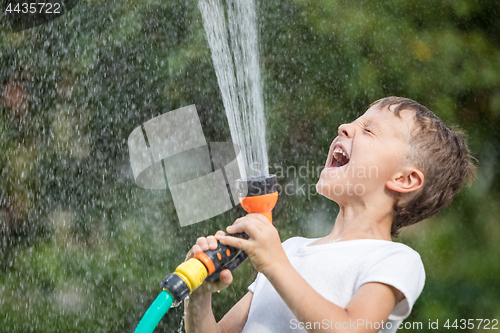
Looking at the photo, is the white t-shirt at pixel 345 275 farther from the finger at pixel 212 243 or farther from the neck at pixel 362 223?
the finger at pixel 212 243

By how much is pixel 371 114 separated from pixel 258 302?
0.51 metres

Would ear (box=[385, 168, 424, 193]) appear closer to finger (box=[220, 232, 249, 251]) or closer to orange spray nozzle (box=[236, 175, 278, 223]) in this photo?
orange spray nozzle (box=[236, 175, 278, 223])

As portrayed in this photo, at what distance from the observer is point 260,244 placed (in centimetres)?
88

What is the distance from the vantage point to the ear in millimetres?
1100

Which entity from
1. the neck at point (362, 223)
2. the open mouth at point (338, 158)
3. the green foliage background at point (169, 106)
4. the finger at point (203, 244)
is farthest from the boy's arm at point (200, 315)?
the green foliage background at point (169, 106)

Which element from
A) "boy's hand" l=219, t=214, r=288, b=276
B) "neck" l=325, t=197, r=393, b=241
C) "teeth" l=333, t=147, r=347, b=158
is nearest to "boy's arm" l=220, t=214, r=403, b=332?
"boy's hand" l=219, t=214, r=288, b=276

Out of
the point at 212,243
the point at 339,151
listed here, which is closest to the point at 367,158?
the point at 339,151

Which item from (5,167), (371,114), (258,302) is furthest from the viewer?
(5,167)

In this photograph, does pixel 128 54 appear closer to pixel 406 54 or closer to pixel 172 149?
pixel 172 149

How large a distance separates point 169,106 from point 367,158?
1273mm

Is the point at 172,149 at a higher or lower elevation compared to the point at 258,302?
lower

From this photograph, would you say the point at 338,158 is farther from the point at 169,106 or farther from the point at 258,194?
the point at 169,106

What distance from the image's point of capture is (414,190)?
111cm

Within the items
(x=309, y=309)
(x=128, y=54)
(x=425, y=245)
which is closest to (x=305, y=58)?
(x=128, y=54)
